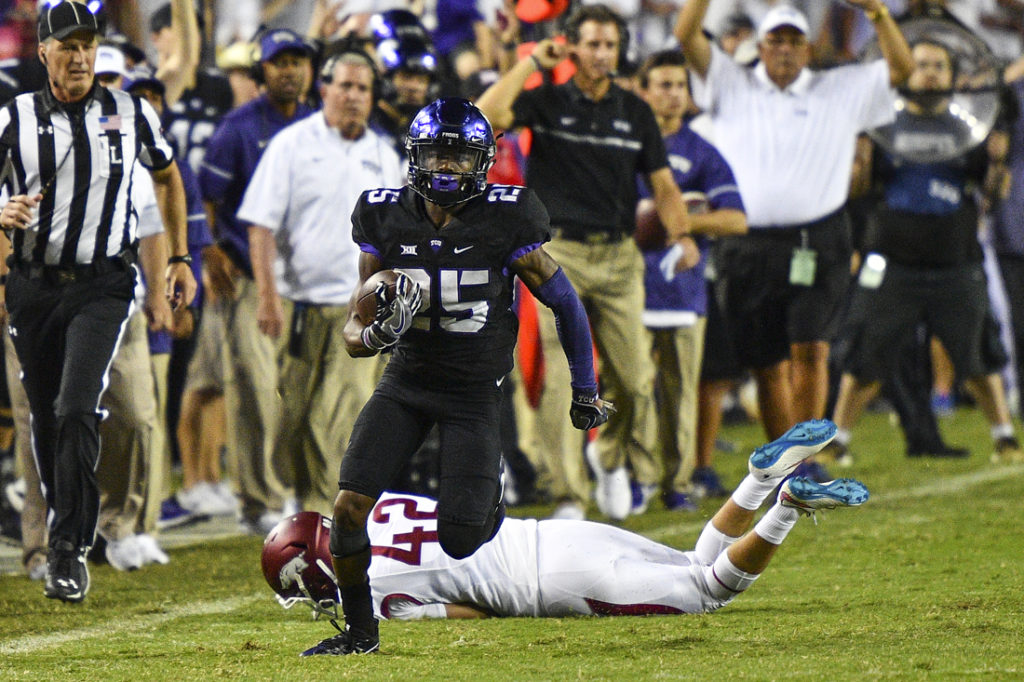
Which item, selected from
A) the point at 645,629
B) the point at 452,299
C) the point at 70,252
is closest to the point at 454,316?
the point at 452,299

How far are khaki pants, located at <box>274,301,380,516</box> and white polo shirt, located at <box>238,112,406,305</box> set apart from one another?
0.13 metres

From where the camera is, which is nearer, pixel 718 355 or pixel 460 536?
pixel 460 536

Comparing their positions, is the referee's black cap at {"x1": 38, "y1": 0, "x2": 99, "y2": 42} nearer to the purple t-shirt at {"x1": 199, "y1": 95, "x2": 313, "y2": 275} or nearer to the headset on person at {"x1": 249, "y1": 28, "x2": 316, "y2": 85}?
the purple t-shirt at {"x1": 199, "y1": 95, "x2": 313, "y2": 275}

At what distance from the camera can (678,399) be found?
7750mm

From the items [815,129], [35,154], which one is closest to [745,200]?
[815,129]

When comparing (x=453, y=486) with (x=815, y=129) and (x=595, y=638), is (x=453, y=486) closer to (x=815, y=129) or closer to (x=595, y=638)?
(x=595, y=638)

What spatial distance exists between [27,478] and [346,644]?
240cm

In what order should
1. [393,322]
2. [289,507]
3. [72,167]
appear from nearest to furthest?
[393,322], [72,167], [289,507]

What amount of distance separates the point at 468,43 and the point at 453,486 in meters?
6.38

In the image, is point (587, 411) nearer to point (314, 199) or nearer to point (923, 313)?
point (314, 199)

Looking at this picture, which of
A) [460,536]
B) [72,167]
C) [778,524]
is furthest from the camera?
[72,167]

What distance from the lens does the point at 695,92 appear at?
8430mm

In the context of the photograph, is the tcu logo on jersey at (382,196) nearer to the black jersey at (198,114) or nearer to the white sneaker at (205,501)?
the black jersey at (198,114)

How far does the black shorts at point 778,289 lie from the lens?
7.87 m
